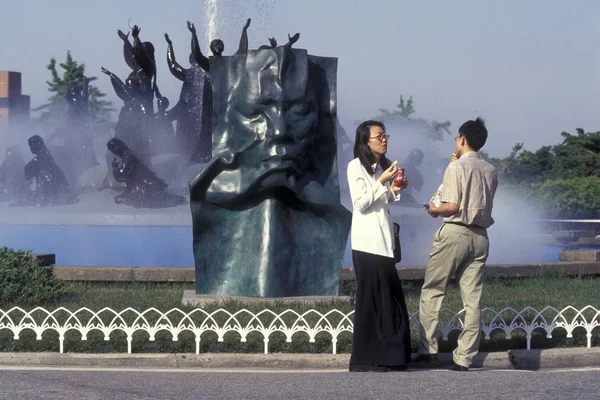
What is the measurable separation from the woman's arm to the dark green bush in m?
3.71

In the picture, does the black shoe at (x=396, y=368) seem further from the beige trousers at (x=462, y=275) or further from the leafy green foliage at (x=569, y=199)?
the leafy green foliage at (x=569, y=199)

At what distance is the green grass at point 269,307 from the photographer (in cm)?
707

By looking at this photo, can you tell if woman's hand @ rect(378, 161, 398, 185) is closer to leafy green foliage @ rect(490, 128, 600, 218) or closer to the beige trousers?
the beige trousers

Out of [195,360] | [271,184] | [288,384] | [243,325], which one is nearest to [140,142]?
[271,184]

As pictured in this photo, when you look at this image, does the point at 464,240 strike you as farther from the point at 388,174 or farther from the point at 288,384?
the point at 288,384

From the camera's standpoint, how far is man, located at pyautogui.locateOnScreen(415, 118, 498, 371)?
649cm

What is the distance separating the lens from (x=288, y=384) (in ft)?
20.1

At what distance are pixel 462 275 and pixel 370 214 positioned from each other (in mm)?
711

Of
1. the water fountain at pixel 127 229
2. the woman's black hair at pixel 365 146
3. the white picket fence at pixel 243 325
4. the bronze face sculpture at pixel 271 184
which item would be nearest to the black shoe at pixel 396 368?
the white picket fence at pixel 243 325

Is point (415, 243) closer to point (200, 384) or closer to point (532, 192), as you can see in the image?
point (200, 384)

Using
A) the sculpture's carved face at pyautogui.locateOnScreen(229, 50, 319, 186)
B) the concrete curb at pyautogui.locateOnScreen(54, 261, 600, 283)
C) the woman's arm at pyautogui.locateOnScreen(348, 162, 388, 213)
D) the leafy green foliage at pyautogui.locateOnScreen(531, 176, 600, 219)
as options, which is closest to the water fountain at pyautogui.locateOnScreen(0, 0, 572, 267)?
the concrete curb at pyautogui.locateOnScreen(54, 261, 600, 283)

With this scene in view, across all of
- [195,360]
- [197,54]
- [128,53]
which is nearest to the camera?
[195,360]

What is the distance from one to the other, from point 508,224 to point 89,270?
12508mm

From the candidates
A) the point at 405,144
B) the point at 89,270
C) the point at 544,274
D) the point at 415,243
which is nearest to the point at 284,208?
the point at 89,270
